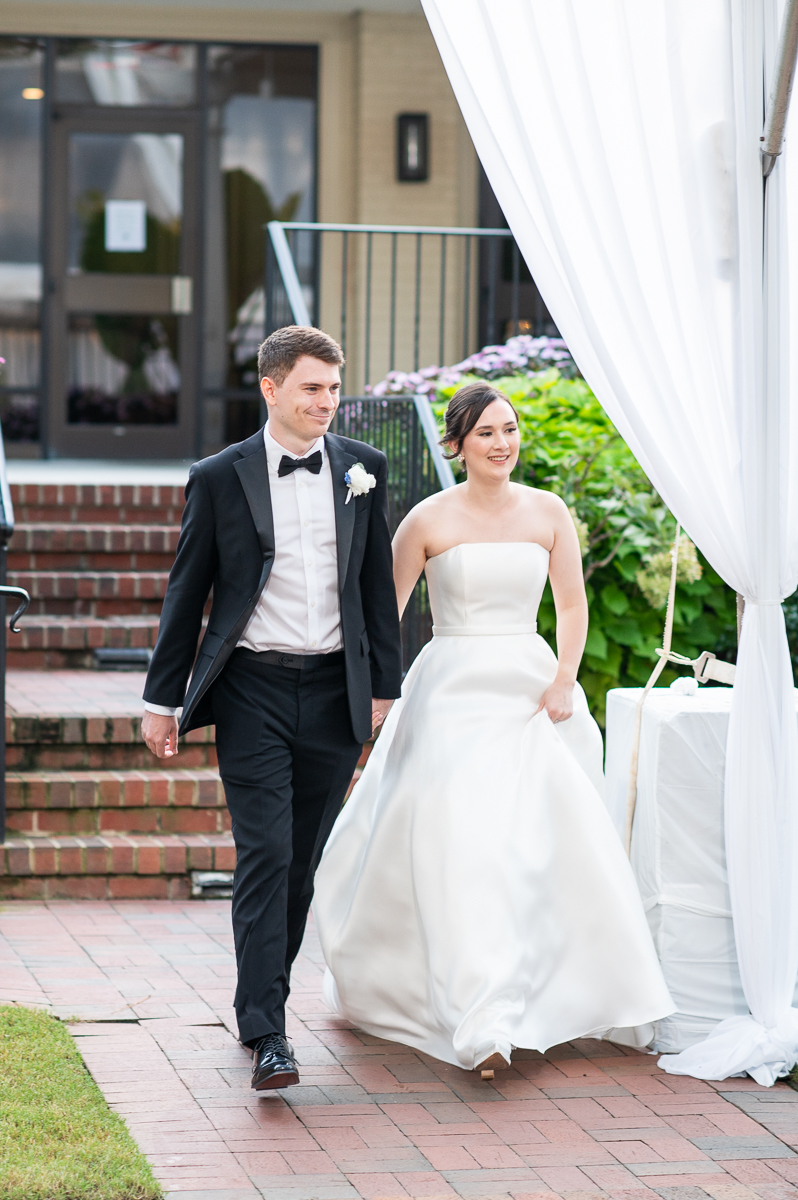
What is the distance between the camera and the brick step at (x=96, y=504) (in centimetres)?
738

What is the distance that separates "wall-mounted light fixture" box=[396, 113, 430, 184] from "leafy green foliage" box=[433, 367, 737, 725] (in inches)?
136

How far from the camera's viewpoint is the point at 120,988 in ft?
13.8

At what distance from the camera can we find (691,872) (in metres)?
3.90

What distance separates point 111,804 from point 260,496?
223cm

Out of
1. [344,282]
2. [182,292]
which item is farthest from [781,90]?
[182,292]

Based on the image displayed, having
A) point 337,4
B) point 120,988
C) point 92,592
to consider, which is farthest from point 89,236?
point 120,988

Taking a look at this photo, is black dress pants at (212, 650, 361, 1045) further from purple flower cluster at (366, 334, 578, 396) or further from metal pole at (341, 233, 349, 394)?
metal pole at (341, 233, 349, 394)

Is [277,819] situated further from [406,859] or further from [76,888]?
[76,888]

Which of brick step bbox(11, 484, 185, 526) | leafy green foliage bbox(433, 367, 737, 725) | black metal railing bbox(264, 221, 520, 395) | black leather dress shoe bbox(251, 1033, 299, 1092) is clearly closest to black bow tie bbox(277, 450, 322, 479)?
black leather dress shoe bbox(251, 1033, 299, 1092)

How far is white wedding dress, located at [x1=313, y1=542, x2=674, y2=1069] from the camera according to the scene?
144 inches

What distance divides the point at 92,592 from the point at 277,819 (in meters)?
3.70

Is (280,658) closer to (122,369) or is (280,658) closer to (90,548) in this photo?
(90,548)

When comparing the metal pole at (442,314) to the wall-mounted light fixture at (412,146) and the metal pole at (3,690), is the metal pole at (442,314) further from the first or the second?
the metal pole at (3,690)

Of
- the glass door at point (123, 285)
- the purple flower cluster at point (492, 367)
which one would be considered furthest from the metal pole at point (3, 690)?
the glass door at point (123, 285)
